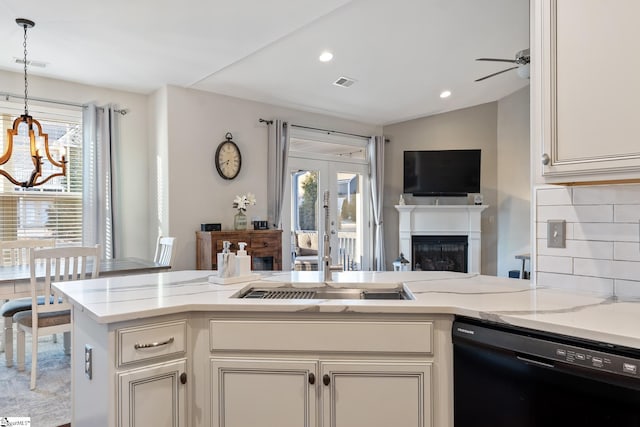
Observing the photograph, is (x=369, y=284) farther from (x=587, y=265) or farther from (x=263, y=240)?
(x=263, y=240)

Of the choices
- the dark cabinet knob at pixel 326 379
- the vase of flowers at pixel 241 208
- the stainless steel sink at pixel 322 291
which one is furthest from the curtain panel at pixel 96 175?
the dark cabinet knob at pixel 326 379

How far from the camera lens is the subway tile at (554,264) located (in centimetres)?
178

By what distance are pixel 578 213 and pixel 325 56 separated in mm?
3272

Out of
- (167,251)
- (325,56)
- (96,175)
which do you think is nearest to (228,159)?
(96,175)

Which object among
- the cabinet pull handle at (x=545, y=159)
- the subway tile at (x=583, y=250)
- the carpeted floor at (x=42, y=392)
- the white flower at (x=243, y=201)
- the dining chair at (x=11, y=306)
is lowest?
the carpeted floor at (x=42, y=392)

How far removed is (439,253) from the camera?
661cm

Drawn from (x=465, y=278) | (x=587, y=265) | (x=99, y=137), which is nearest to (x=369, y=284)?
(x=465, y=278)

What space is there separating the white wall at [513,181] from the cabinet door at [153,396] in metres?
5.47

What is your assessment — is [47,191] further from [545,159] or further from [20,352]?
[545,159]

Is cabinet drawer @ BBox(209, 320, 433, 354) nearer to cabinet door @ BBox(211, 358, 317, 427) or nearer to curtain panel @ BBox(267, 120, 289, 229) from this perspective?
cabinet door @ BBox(211, 358, 317, 427)

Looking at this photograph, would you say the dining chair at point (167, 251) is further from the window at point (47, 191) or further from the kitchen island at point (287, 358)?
the kitchen island at point (287, 358)

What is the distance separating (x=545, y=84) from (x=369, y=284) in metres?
1.12

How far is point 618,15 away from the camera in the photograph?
1.36 meters

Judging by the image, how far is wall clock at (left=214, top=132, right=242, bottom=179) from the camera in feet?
16.9
